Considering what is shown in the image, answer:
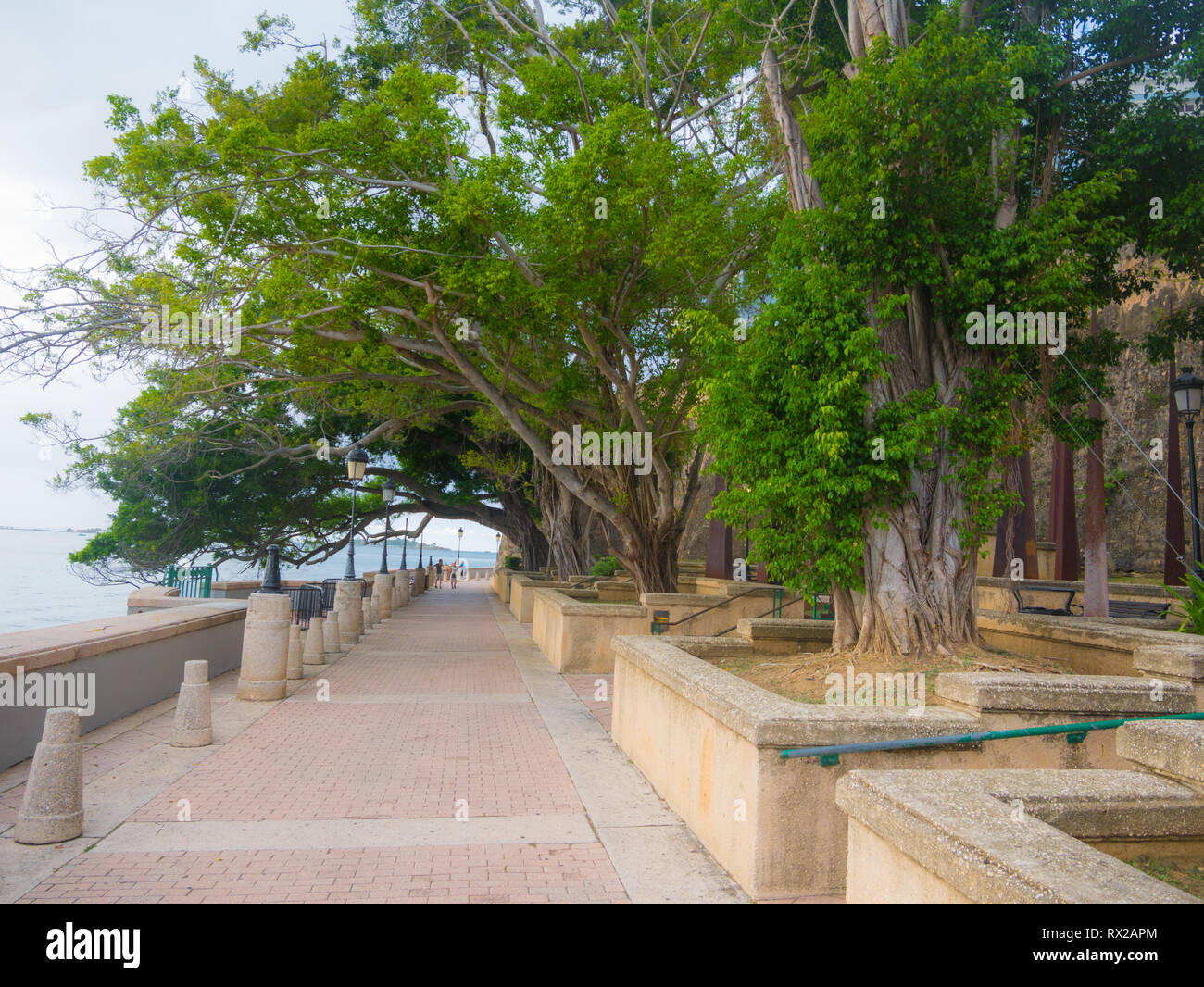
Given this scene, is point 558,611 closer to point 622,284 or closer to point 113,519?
point 622,284

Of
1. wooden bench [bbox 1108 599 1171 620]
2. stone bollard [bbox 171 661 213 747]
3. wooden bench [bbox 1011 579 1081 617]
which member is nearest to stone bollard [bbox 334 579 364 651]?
stone bollard [bbox 171 661 213 747]

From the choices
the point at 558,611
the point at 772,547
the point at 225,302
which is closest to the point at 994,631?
the point at 772,547

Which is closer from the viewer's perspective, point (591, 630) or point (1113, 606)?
point (591, 630)

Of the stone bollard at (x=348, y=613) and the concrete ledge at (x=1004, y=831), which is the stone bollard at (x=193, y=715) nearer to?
the concrete ledge at (x=1004, y=831)

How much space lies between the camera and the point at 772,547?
7.95 m

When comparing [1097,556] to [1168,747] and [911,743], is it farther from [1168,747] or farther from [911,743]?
[1168,747]

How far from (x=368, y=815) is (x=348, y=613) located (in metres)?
12.4

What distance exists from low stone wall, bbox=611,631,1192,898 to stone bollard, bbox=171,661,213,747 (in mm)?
4806

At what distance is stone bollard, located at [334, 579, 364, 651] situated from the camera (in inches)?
695

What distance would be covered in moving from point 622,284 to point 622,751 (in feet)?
27.7

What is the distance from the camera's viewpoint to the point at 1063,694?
5539 mm

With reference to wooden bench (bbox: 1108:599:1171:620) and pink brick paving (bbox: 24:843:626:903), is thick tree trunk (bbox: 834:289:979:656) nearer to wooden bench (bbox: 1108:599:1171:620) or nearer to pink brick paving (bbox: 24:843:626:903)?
pink brick paving (bbox: 24:843:626:903)

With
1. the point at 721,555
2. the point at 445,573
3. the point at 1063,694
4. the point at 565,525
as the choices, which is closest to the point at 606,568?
the point at 565,525

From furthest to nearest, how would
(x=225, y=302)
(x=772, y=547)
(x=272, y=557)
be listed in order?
1. (x=225, y=302)
2. (x=272, y=557)
3. (x=772, y=547)
